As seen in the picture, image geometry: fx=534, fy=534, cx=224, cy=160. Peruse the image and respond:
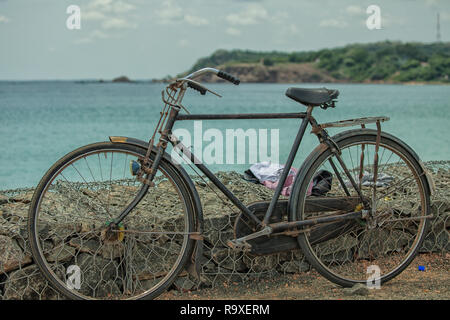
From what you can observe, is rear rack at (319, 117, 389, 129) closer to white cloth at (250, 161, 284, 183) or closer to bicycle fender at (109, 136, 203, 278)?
bicycle fender at (109, 136, 203, 278)

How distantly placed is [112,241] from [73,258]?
0.58 m

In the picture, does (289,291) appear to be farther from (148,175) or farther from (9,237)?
(9,237)

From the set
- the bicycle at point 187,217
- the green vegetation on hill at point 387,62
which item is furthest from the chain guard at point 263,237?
the green vegetation on hill at point 387,62

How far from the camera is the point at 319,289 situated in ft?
11.8

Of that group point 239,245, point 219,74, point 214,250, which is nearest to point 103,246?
point 214,250

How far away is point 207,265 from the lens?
150 inches

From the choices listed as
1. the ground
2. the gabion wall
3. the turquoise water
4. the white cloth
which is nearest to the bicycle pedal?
the gabion wall

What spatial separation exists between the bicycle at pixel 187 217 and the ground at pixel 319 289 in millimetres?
119

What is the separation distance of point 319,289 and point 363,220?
557 millimetres

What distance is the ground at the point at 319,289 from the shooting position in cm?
338

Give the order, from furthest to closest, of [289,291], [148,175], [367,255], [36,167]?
[36,167] < [367,255] < [289,291] < [148,175]

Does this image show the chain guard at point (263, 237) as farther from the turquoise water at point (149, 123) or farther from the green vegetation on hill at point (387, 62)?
the green vegetation on hill at point (387, 62)

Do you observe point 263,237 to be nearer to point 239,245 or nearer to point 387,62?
point 239,245

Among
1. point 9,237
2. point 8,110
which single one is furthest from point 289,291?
point 8,110
